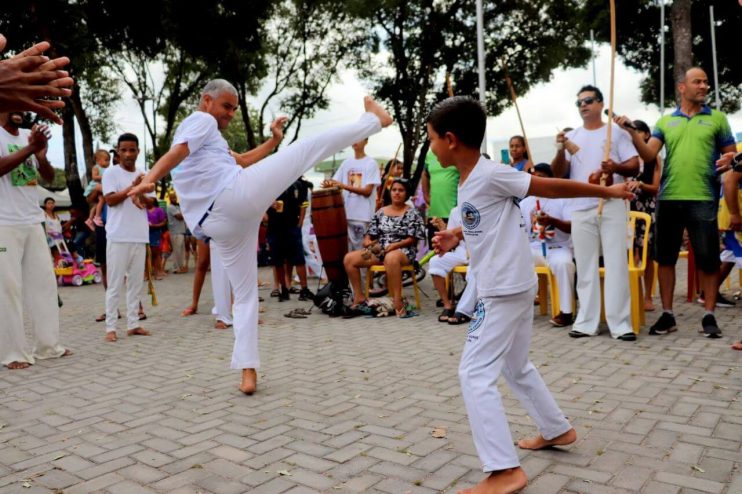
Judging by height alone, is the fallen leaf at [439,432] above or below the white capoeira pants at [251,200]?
below

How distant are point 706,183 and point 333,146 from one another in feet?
12.2

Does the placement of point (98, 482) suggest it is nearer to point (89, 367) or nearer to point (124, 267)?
point (89, 367)

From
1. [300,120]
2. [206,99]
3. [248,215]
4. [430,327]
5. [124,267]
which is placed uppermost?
[300,120]

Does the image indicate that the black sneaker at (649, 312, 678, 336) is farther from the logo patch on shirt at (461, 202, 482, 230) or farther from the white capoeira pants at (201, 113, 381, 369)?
the logo patch on shirt at (461, 202, 482, 230)

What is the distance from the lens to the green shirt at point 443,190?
9.06m

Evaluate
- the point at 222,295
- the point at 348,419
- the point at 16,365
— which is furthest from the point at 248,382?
the point at 222,295

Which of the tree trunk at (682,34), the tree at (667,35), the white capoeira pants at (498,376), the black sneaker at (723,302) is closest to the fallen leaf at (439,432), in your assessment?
the white capoeira pants at (498,376)

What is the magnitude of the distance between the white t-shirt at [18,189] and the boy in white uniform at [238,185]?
181 cm

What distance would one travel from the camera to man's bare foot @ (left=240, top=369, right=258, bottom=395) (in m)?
4.31

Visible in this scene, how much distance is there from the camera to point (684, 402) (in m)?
3.81

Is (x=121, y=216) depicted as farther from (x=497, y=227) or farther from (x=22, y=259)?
(x=497, y=227)

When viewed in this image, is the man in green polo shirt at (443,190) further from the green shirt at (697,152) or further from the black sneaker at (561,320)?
the green shirt at (697,152)

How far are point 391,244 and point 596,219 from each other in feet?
9.28

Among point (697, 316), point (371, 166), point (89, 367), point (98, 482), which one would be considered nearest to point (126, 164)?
point (89, 367)
